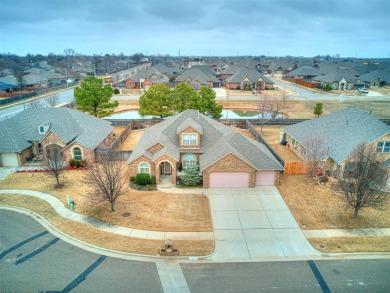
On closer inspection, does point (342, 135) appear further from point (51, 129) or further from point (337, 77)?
point (337, 77)

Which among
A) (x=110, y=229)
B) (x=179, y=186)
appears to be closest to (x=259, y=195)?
(x=179, y=186)

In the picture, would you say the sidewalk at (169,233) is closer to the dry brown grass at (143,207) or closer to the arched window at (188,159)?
the dry brown grass at (143,207)

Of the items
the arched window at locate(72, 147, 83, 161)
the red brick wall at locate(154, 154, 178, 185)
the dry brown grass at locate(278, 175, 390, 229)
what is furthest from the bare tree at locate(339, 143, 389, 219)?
the arched window at locate(72, 147, 83, 161)

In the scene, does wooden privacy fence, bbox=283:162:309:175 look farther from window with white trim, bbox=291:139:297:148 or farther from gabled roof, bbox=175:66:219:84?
gabled roof, bbox=175:66:219:84

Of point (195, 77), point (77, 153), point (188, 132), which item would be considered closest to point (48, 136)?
point (77, 153)

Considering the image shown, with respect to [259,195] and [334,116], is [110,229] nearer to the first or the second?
[259,195]

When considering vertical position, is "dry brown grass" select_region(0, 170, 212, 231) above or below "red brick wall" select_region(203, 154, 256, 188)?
below
